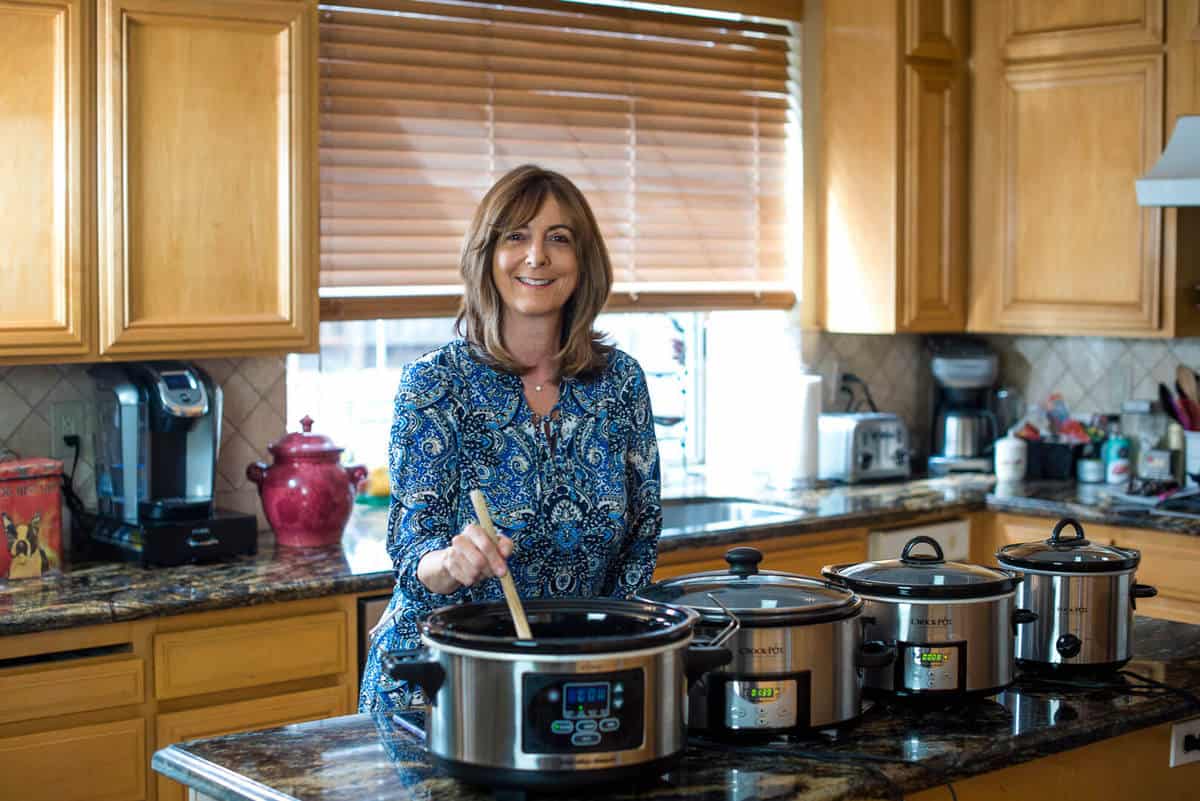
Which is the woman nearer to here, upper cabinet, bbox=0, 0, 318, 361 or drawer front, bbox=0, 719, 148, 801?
drawer front, bbox=0, 719, 148, 801

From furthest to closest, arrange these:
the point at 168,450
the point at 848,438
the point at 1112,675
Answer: the point at 848,438
the point at 168,450
the point at 1112,675

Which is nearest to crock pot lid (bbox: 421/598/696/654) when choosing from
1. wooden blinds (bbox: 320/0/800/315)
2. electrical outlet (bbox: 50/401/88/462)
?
electrical outlet (bbox: 50/401/88/462)

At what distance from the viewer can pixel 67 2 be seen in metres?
3.08

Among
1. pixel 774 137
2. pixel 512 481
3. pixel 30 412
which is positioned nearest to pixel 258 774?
pixel 512 481

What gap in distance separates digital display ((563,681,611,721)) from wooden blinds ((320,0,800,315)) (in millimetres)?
2311

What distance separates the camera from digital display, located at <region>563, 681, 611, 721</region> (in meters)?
1.67

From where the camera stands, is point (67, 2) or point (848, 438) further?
point (848, 438)

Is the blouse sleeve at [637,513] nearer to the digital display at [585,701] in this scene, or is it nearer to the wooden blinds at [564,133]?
the digital display at [585,701]

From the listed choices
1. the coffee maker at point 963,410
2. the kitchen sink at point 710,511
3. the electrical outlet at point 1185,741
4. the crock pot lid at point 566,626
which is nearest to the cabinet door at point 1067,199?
the coffee maker at point 963,410

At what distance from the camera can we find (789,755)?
189 centimetres

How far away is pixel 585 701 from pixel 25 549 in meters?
1.88

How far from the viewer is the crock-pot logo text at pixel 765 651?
1.90 m

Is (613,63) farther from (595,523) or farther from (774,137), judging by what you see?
(595,523)

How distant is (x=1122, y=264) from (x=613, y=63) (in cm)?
155
